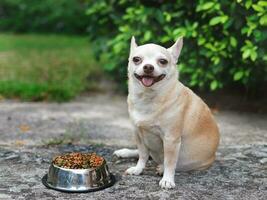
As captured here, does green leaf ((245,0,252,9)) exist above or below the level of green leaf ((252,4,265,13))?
above

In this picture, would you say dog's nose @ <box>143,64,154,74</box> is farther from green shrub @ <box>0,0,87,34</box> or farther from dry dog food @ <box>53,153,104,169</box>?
green shrub @ <box>0,0,87,34</box>

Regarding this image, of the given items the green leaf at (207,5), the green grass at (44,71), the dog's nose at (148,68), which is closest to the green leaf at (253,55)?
the green leaf at (207,5)

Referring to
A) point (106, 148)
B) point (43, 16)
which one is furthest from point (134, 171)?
point (43, 16)

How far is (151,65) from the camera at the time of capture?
3.89m

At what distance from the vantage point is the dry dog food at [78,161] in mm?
4113

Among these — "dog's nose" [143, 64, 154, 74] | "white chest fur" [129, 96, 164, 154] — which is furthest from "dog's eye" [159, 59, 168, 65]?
"white chest fur" [129, 96, 164, 154]

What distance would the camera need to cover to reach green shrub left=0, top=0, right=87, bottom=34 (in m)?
14.1

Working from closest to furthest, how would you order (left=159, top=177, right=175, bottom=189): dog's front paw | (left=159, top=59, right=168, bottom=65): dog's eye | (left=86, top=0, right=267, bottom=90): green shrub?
(left=159, top=59, right=168, bottom=65): dog's eye < (left=159, top=177, right=175, bottom=189): dog's front paw < (left=86, top=0, right=267, bottom=90): green shrub

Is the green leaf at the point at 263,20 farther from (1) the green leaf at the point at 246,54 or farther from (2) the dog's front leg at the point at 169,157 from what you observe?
(2) the dog's front leg at the point at 169,157

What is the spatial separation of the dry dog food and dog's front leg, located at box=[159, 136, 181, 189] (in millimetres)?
515

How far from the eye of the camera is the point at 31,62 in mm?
8914

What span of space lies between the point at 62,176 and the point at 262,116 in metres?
3.48

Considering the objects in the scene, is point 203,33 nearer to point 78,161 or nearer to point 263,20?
point 263,20

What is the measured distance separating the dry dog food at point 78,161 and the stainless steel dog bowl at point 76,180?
0.21 feet
